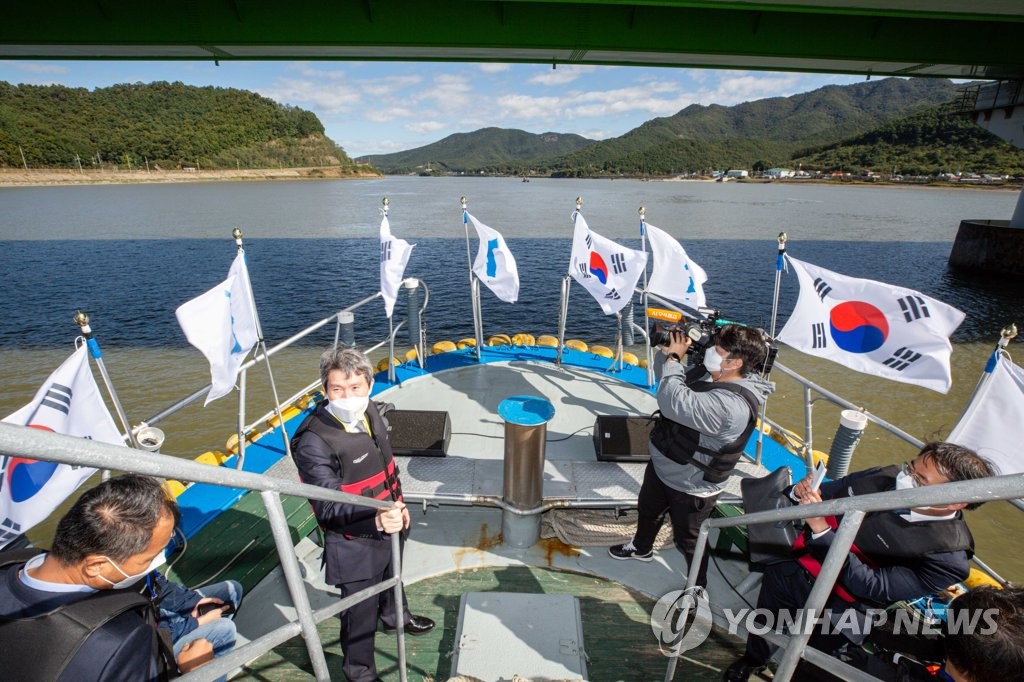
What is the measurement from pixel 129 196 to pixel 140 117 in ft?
207

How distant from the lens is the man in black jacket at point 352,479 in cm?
286

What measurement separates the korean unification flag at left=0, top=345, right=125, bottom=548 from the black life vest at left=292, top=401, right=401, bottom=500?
103 cm

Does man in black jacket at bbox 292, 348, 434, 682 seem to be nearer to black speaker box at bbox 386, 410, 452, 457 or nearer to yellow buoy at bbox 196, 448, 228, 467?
black speaker box at bbox 386, 410, 452, 457

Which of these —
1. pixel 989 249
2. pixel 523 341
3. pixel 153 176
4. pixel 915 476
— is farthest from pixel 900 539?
pixel 153 176

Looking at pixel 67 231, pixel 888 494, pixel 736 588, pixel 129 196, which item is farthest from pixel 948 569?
pixel 129 196

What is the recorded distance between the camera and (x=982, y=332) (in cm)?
1808

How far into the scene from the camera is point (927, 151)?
3954 inches

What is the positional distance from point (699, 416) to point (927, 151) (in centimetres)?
13615

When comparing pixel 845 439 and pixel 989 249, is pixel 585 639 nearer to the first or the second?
pixel 845 439

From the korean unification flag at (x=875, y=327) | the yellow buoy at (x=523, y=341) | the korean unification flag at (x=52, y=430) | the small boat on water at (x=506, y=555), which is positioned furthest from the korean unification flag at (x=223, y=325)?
the yellow buoy at (x=523, y=341)

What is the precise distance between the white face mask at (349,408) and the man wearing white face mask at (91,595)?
44.8 inches

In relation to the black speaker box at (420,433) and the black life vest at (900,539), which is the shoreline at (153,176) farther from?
the black life vest at (900,539)

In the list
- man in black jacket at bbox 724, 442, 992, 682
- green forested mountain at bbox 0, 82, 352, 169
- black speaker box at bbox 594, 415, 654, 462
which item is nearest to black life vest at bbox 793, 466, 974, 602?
man in black jacket at bbox 724, 442, 992, 682

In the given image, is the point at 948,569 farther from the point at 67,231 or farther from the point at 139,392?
the point at 67,231
